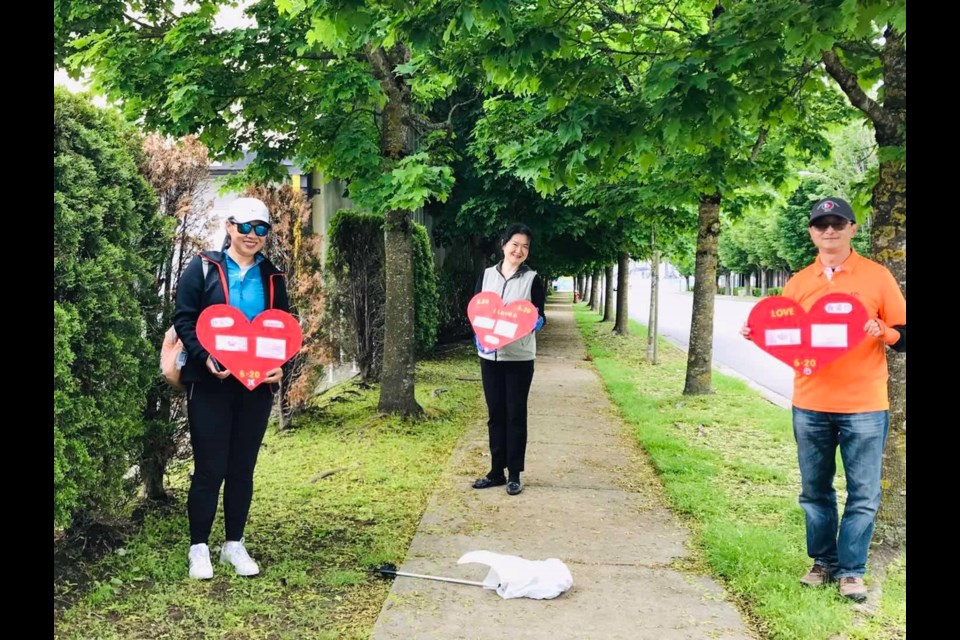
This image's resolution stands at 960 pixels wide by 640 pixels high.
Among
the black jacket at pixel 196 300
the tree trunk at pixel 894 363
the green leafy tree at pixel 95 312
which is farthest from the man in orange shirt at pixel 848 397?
the green leafy tree at pixel 95 312

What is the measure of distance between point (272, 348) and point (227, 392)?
0.35m

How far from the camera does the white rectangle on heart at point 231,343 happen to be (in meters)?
3.69

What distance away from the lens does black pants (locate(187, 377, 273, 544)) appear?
3836 mm

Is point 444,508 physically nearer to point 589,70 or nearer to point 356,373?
point 589,70

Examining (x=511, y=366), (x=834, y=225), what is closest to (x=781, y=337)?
(x=834, y=225)

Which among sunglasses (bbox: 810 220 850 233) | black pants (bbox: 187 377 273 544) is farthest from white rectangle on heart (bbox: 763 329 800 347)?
black pants (bbox: 187 377 273 544)

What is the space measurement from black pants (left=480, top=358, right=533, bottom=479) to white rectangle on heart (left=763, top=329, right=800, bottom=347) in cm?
215

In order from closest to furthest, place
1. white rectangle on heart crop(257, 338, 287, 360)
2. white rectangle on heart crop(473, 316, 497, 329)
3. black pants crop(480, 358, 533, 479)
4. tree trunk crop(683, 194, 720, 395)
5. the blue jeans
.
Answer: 1. the blue jeans
2. white rectangle on heart crop(257, 338, 287, 360)
3. white rectangle on heart crop(473, 316, 497, 329)
4. black pants crop(480, 358, 533, 479)
5. tree trunk crop(683, 194, 720, 395)

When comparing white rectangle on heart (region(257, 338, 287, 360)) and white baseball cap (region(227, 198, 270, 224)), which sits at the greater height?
white baseball cap (region(227, 198, 270, 224))

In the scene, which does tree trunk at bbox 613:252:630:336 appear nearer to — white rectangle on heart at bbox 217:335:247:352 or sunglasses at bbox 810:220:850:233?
sunglasses at bbox 810:220:850:233

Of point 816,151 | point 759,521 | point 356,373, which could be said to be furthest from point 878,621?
point 356,373

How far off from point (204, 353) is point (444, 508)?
2302mm

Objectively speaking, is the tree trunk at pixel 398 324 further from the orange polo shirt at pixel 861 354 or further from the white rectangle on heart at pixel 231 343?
the orange polo shirt at pixel 861 354
